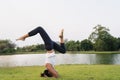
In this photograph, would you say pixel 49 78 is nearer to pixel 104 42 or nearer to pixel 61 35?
pixel 61 35

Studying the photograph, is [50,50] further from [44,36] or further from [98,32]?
[98,32]

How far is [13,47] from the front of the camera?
98.2 metres

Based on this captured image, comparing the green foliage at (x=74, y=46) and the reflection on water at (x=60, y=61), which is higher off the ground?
the green foliage at (x=74, y=46)

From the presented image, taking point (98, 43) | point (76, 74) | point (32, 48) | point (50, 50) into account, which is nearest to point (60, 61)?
point (76, 74)

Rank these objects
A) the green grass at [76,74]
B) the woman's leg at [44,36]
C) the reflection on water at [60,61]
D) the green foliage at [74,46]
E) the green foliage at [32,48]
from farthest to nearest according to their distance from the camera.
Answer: the green foliage at [32,48] < the green foliage at [74,46] < the reflection on water at [60,61] < the green grass at [76,74] < the woman's leg at [44,36]

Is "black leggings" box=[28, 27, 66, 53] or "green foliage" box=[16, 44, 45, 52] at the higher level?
"green foliage" box=[16, 44, 45, 52]

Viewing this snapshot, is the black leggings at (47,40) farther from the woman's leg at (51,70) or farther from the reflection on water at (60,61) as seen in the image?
the reflection on water at (60,61)

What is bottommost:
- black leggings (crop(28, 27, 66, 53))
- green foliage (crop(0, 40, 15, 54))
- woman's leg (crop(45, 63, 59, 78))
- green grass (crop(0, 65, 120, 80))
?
green grass (crop(0, 65, 120, 80))

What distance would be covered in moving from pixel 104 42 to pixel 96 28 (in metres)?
6.10

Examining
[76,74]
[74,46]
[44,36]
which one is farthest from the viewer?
[74,46]

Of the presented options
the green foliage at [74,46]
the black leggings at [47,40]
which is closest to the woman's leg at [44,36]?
the black leggings at [47,40]

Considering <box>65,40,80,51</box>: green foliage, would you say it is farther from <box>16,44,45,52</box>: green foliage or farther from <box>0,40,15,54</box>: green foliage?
<box>0,40,15,54</box>: green foliage

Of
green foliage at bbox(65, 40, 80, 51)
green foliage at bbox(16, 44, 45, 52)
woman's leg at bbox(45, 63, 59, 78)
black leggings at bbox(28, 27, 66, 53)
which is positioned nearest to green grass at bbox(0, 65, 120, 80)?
woman's leg at bbox(45, 63, 59, 78)

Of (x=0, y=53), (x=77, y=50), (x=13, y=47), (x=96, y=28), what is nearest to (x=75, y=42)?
(x=77, y=50)
